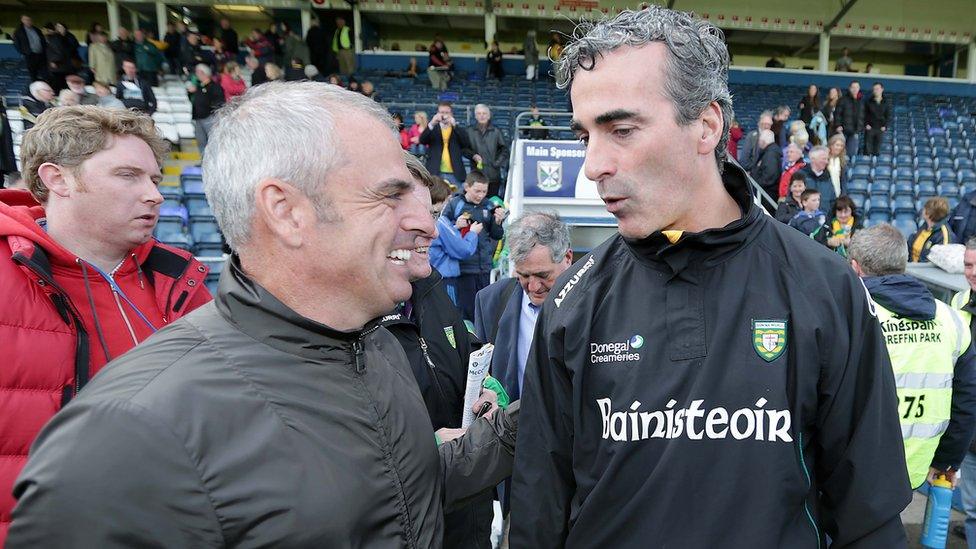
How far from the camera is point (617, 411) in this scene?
1.25 metres

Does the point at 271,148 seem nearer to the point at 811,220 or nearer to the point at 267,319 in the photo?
the point at 267,319

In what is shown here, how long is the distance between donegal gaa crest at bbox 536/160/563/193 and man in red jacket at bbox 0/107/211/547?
6.14m

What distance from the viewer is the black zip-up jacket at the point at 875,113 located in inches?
488

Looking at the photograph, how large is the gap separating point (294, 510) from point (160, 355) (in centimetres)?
33

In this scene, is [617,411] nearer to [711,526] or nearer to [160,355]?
[711,526]

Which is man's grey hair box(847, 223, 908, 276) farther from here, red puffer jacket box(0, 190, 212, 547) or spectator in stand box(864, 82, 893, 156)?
spectator in stand box(864, 82, 893, 156)

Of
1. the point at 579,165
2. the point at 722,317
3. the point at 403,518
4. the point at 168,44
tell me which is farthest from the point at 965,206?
the point at 168,44

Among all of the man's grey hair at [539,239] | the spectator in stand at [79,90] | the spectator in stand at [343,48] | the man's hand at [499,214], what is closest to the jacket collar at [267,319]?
the man's grey hair at [539,239]

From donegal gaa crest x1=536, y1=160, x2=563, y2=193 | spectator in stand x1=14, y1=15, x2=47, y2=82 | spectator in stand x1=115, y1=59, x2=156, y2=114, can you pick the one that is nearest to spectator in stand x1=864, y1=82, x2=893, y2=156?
donegal gaa crest x1=536, y1=160, x2=563, y2=193

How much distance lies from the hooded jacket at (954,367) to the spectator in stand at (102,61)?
549 inches

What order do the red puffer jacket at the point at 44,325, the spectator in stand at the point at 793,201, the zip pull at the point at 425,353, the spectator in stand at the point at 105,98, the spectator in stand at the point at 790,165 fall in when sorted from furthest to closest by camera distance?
the spectator in stand at the point at 105,98 < the spectator in stand at the point at 790,165 < the spectator in stand at the point at 793,201 < the zip pull at the point at 425,353 < the red puffer jacket at the point at 44,325

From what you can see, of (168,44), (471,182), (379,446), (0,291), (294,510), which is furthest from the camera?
(168,44)

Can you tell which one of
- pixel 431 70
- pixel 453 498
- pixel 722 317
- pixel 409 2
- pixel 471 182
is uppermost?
pixel 409 2

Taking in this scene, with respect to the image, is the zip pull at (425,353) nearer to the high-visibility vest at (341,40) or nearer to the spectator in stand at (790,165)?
the spectator in stand at (790,165)
